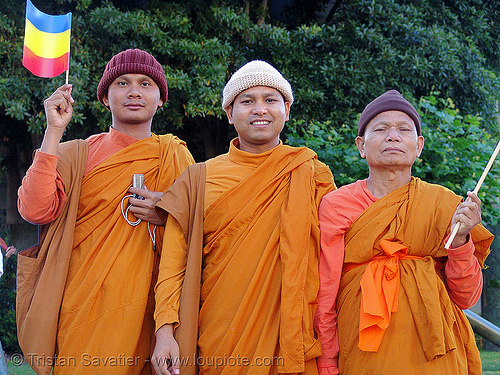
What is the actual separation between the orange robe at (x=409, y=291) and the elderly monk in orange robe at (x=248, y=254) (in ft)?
0.59

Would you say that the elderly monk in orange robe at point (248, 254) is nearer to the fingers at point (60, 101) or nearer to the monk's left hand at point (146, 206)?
the monk's left hand at point (146, 206)

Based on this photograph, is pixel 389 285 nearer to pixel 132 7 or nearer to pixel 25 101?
pixel 25 101

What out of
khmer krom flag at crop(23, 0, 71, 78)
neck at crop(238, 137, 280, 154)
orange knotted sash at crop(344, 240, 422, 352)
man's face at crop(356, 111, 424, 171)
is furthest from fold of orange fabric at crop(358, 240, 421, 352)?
khmer krom flag at crop(23, 0, 71, 78)

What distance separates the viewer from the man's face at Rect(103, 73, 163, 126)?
125 inches

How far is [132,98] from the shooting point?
10.5ft

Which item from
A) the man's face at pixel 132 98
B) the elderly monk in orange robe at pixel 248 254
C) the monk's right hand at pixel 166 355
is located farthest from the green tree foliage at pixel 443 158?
the monk's right hand at pixel 166 355

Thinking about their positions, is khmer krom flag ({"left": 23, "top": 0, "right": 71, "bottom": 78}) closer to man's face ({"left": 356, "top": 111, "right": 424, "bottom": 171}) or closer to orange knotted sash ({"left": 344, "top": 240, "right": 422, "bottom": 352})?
man's face ({"left": 356, "top": 111, "right": 424, "bottom": 171})

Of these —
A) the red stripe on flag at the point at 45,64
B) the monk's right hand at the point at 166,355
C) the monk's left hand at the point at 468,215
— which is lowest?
the monk's right hand at the point at 166,355

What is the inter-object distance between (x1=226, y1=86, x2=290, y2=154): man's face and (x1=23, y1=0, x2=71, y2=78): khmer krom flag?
979mm

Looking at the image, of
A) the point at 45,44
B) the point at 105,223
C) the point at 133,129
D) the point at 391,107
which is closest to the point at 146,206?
the point at 105,223

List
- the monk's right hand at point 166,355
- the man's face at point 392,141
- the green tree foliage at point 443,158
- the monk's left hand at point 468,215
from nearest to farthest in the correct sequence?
the monk's left hand at point 468,215
the monk's right hand at point 166,355
the man's face at point 392,141
the green tree foliage at point 443,158

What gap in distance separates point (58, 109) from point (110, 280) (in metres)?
0.93

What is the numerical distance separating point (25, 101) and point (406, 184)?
16.7 feet

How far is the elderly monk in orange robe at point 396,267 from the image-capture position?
2514 mm
